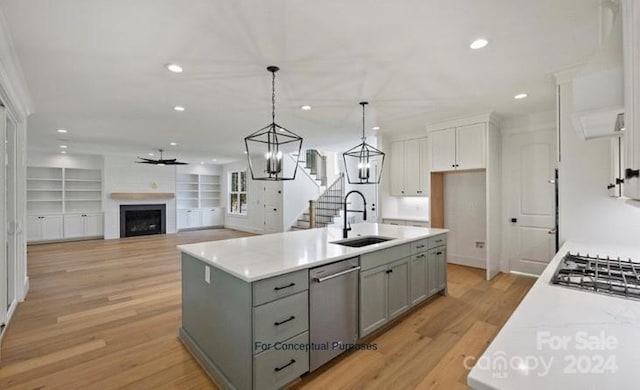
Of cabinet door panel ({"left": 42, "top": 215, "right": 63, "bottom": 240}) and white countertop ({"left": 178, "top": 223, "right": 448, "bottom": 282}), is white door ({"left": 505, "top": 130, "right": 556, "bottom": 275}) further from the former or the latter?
cabinet door panel ({"left": 42, "top": 215, "right": 63, "bottom": 240})

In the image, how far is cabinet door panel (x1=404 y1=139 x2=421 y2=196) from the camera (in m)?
5.45

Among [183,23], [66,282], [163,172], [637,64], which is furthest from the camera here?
[163,172]

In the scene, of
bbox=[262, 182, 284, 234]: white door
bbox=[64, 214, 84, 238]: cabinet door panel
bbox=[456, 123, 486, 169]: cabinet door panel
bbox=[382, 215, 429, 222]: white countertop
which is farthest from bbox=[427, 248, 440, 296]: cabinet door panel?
bbox=[64, 214, 84, 238]: cabinet door panel

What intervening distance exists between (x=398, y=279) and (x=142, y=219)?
9.10 metres

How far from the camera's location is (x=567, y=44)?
2.31m

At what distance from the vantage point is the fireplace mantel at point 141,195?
8562 mm

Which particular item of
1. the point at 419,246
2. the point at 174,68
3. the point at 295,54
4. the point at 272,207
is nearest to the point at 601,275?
the point at 419,246

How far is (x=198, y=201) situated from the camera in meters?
10.9

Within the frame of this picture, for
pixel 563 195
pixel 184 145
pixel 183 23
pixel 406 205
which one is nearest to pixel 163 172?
Result: pixel 184 145

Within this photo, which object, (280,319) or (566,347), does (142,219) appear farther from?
(566,347)

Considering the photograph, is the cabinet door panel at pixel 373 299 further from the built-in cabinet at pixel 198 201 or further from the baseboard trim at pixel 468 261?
the built-in cabinet at pixel 198 201

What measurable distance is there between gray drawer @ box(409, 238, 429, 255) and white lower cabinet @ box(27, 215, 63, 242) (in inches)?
372

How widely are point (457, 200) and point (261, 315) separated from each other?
4487mm

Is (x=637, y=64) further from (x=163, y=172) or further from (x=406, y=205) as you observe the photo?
(x=163, y=172)
